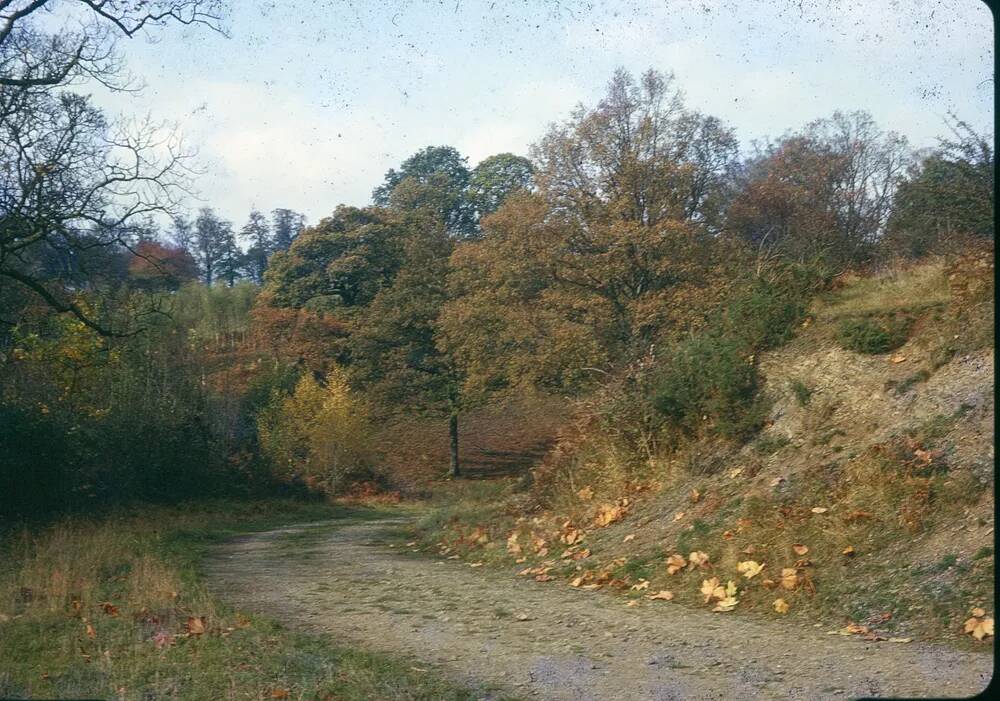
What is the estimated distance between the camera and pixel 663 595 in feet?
35.6

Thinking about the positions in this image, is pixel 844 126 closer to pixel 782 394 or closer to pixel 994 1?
pixel 782 394

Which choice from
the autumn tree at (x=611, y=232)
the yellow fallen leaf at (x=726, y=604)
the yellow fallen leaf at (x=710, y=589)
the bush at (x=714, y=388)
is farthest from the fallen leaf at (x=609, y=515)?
the autumn tree at (x=611, y=232)

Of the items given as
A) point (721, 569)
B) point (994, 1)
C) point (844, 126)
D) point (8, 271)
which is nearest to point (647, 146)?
point (844, 126)

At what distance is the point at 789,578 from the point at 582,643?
8.63 feet

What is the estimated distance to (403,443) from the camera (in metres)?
44.4

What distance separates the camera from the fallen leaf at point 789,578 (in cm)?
1010

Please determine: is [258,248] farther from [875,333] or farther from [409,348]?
[875,333]

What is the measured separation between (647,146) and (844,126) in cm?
890

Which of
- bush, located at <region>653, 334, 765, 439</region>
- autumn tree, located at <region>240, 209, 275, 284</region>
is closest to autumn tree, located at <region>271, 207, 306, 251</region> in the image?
autumn tree, located at <region>240, 209, 275, 284</region>

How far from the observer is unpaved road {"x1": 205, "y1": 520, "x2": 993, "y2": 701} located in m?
7.07

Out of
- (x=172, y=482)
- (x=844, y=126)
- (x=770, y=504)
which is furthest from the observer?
(x=844, y=126)

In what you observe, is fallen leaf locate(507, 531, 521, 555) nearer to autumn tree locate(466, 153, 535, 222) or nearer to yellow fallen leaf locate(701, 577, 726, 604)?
yellow fallen leaf locate(701, 577, 726, 604)

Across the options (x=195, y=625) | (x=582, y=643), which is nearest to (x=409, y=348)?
(x=195, y=625)

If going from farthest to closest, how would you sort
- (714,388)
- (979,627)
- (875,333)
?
1. (714,388)
2. (875,333)
3. (979,627)
